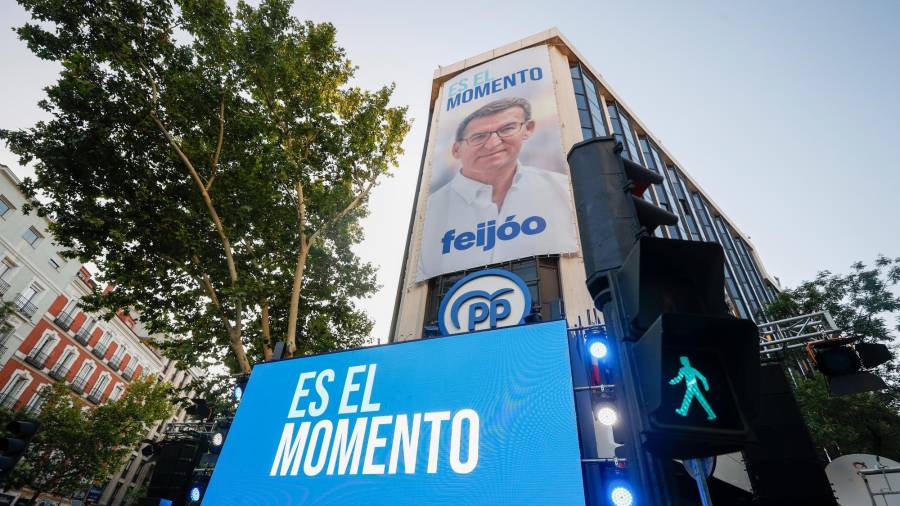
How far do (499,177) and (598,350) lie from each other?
36.2ft

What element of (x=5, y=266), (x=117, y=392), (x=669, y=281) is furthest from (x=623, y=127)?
(x=117, y=392)

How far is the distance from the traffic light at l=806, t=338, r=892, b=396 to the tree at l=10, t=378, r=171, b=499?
90.7 ft

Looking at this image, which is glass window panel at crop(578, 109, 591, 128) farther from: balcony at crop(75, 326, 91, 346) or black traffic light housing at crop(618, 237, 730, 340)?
balcony at crop(75, 326, 91, 346)

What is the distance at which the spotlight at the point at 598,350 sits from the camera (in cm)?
417

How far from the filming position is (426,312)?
1328 centimetres

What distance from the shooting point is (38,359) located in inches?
1125

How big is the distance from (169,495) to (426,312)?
31.4ft

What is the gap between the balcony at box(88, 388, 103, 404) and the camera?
33750mm

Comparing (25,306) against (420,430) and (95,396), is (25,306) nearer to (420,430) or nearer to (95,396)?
(95,396)

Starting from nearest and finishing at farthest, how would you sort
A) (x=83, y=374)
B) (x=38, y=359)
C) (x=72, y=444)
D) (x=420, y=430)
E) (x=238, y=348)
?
(x=420, y=430)
(x=238, y=348)
(x=72, y=444)
(x=38, y=359)
(x=83, y=374)

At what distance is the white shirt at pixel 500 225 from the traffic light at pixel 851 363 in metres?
6.74

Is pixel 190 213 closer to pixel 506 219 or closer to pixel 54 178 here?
pixel 54 178

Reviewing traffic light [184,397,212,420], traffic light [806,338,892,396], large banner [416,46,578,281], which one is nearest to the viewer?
traffic light [806,338,892,396]

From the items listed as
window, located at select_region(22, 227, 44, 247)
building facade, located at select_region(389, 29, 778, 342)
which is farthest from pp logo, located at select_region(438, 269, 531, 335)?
window, located at select_region(22, 227, 44, 247)
